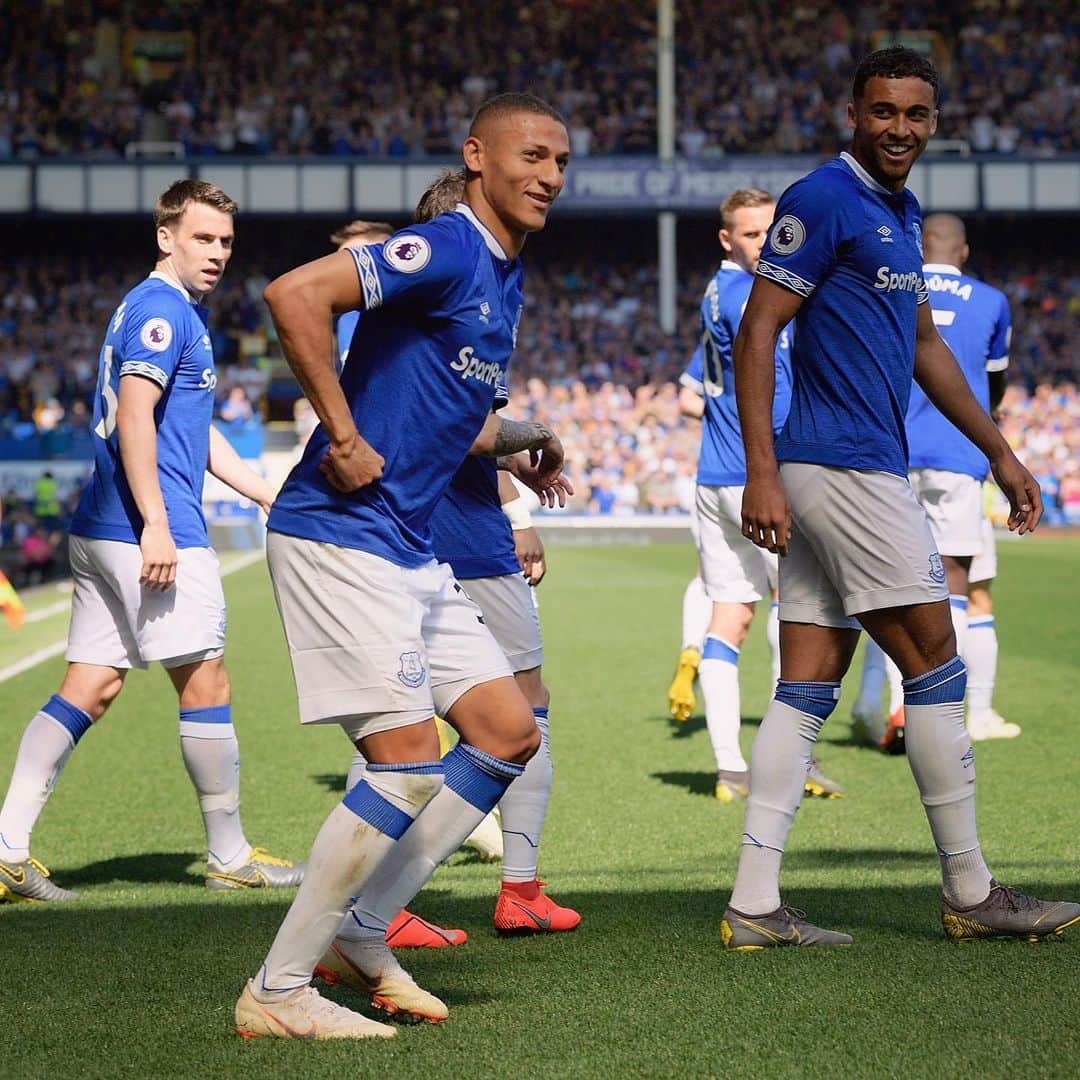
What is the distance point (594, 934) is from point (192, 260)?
7.79ft

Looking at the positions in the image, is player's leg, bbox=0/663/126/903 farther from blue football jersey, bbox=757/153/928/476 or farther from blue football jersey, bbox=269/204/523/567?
blue football jersey, bbox=757/153/928/476

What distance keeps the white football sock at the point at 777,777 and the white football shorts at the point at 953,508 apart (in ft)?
10.9

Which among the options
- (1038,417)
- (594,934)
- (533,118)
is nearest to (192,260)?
(533,118)

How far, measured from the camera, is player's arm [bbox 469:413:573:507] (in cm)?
409

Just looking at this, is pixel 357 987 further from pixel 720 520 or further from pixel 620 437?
pixel 620 437

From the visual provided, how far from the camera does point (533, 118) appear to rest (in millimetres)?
3488

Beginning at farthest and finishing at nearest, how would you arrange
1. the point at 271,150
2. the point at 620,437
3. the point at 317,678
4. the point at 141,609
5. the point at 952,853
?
the point at 271,150 → the point at 620,437 → the point at 141,609 → the point at 952,853 → the point at 317,678

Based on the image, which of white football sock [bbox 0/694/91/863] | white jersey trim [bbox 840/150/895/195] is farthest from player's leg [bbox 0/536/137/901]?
white jersey trim [bbox 840/150/895/195]

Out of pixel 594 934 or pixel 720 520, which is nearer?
pixel 594 934

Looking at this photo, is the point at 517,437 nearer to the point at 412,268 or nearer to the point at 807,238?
the point at 807,238

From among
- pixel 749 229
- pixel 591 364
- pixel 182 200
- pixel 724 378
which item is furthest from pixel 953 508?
pixel 591 364

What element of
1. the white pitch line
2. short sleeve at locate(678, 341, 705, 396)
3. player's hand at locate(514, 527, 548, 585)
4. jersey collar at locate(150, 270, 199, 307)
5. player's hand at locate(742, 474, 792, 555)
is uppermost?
jersey collar at locate(150, 270, 199, 307)

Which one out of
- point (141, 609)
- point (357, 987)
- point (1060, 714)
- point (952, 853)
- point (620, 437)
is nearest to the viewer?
point (357, 987)

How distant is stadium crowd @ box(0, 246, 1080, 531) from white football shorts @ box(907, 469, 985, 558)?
66.1 ft
